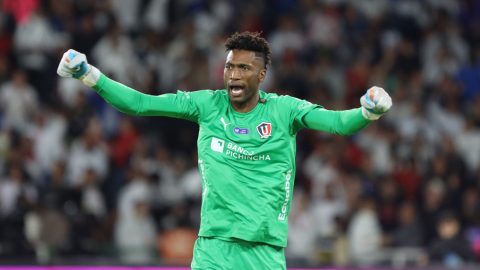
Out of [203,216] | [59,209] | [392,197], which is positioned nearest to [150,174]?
[59,209]

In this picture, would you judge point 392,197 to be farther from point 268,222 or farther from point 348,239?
point 268,222

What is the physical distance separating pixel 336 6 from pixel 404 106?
9.07 feet

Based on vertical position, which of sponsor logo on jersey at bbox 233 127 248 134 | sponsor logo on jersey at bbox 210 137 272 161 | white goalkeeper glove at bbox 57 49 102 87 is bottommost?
sponsor logo on jersey at bbox 210 137 272 161

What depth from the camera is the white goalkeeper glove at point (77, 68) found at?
5004 millimetres

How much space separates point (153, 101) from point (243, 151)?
0.76 m

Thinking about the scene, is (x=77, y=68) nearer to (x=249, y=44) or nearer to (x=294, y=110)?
(x=249, y=44)

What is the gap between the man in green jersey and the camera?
17.0ft

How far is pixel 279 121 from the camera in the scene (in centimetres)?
540

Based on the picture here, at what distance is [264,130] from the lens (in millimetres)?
5367

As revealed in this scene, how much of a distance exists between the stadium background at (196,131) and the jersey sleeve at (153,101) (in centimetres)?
436

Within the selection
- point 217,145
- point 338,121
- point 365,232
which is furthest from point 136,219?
point 338,121

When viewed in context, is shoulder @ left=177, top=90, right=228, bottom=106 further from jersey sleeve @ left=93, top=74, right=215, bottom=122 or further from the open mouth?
the open mouth

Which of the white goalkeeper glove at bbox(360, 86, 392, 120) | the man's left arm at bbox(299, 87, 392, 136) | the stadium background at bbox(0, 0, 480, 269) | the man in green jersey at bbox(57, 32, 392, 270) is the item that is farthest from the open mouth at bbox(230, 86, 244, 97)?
the stadium background at bbox(0, 0, 480, 269)

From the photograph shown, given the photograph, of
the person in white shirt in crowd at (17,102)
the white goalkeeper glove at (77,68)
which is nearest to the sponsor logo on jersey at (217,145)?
the white goalkeeper glove at (77,68)
